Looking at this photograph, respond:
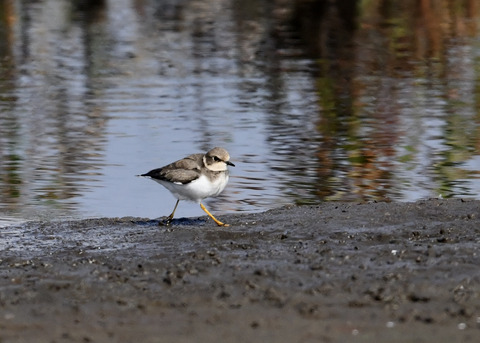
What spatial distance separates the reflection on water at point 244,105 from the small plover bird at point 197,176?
2.43 ft

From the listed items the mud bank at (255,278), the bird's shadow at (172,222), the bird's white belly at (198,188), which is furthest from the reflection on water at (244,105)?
the mud bank at (255,278)

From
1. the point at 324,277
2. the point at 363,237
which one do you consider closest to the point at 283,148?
the point at 363,237

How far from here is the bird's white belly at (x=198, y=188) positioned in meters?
8.18

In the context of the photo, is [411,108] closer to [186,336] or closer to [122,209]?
[122,209]

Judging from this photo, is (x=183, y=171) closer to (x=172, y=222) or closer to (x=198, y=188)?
(x=198, y=188)

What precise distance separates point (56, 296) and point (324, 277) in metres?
1.63

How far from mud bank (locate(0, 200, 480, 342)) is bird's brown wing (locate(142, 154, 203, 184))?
382 millimetres

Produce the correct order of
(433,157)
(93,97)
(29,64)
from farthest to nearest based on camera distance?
(29,64) < (93,97) < (433,157)

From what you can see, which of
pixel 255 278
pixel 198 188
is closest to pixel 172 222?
pixel 198 188

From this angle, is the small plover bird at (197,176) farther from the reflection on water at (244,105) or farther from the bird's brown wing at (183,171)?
the reflection on water at (244,105)

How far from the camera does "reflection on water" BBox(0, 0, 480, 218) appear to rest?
9797mm

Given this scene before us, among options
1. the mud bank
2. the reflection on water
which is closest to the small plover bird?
the mud bank

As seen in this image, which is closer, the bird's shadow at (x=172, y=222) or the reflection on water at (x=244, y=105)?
the bird's shadow at (x=172, y=222)

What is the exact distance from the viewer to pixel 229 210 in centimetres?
906
